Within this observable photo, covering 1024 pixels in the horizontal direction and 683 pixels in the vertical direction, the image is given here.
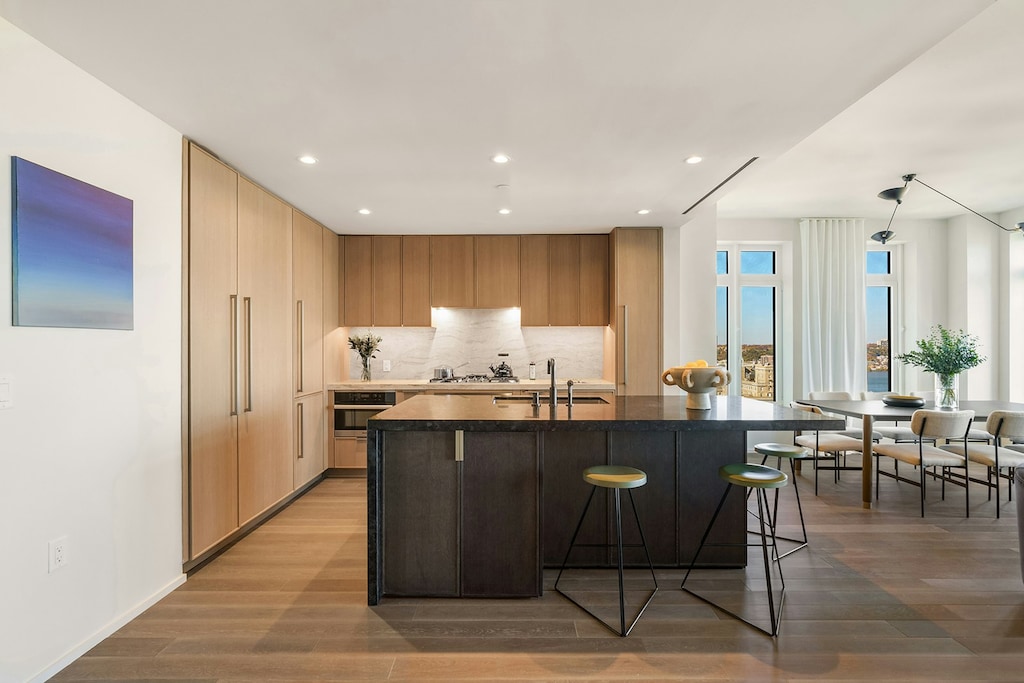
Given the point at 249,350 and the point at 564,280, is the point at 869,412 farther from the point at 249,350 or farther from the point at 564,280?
the point at 249,350

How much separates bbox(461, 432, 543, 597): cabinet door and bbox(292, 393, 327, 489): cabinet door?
8.17 feet

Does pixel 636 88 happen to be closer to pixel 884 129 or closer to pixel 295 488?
pixel 884 129

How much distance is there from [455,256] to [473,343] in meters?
1.02

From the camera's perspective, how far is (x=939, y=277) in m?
6.98

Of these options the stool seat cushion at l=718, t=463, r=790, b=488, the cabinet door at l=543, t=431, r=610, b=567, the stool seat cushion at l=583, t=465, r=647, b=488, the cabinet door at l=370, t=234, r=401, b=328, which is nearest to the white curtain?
the stool seat cushion at l=718, t=463, r=790, b=488

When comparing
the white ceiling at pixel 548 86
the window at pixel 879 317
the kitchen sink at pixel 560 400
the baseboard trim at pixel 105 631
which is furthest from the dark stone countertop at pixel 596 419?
the window at pixel 879 317

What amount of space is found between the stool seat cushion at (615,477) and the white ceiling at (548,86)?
5.98 ft

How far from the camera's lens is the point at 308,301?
5.13 metres

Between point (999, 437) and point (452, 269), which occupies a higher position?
point (452, 269)

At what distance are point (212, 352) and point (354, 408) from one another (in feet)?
7.63

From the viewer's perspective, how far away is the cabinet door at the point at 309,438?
4867 millimetres

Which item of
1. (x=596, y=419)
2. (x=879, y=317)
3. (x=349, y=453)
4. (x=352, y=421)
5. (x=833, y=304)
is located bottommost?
(x=349, y=453)

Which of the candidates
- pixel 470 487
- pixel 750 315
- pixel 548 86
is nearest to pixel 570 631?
pixel 470 487

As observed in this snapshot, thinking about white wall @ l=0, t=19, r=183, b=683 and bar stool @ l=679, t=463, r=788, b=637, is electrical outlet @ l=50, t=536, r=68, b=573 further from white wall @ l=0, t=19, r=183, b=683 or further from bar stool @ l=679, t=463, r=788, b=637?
bar stool @ l=679, t=463, r=788, b=637
